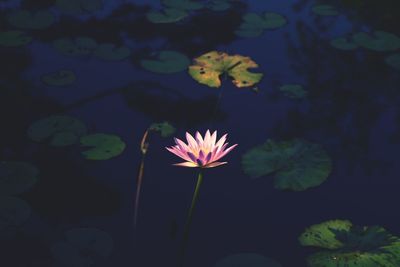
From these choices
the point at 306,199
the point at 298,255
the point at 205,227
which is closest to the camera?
the point at 298,255

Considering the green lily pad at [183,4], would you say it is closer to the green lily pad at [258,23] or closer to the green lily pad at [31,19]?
the green lily pad at [258,23]

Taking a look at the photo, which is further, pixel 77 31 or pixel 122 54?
pixel 77 31

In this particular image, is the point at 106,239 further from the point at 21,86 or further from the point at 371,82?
the point at 371,82

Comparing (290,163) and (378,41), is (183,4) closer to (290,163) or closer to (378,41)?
(378,41)

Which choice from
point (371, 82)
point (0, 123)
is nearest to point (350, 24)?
point (371, 82)

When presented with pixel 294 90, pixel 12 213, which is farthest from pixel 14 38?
pixel 294 90

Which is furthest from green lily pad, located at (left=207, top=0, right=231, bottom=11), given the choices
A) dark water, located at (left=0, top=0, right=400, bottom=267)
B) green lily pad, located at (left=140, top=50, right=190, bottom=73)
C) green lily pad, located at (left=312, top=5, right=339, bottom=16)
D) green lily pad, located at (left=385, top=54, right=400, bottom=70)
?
green lily pad, located at (left=385, top=54, right=400, bottom=70)

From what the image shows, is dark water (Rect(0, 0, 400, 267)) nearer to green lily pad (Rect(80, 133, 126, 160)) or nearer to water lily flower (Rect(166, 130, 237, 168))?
green lily pad (Rect(80, 133, 126, 160))
